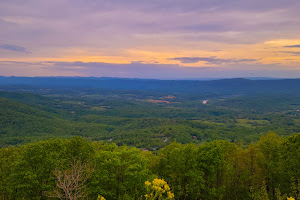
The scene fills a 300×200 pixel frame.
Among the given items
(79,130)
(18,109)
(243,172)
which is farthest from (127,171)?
(18,109)

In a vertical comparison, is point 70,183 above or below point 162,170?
above

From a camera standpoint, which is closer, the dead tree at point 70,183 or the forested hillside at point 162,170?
the dead tree at point 70,183

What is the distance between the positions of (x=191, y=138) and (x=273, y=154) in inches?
4052

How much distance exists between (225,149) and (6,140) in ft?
439

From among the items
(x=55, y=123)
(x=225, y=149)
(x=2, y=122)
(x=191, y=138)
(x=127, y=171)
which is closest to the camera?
(x=127, y=171)

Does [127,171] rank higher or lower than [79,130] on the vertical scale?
higher

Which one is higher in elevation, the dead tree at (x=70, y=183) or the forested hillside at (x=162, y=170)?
the dead tree at (x=70, y=183)

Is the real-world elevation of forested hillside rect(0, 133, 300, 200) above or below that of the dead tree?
below

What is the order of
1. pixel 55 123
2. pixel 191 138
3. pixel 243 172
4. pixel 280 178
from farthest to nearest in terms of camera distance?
pixel 55 123
pixel 191 138
pixel 243 172
pixel 280 178

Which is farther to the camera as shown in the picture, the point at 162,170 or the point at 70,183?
the point at 162,170

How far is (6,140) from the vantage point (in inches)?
4754

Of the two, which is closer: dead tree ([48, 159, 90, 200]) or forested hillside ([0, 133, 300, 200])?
dead tree ([48, 159, 90, 200])

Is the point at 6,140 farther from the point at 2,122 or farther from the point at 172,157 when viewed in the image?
the point at 172,157

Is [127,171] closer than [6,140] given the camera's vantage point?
Yes
